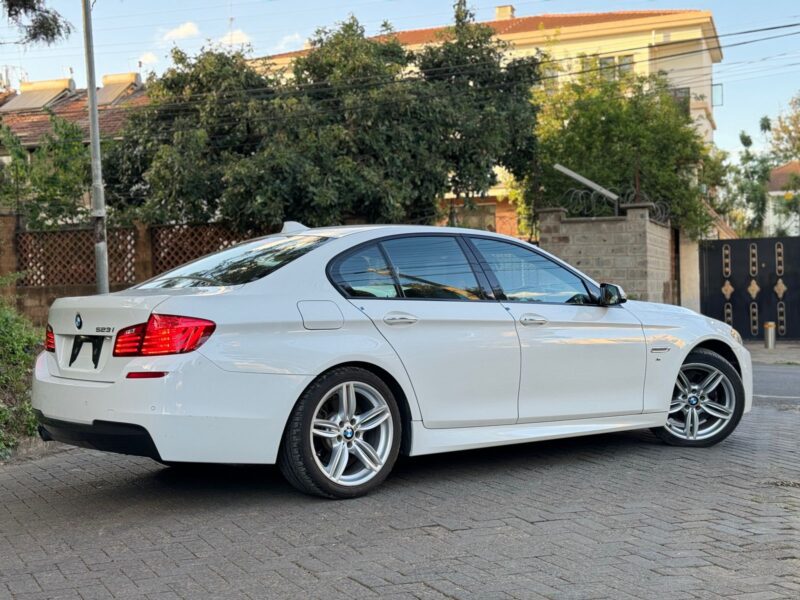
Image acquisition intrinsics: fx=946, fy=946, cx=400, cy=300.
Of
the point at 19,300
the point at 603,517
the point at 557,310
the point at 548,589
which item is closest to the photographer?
the point at 548,589

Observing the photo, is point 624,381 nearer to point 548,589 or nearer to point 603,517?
point 603,517

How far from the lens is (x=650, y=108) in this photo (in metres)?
22.9

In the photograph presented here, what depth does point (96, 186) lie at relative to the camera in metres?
17.2

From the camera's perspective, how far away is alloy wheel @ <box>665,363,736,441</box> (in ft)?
22.6

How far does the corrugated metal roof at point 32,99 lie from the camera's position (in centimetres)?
3688

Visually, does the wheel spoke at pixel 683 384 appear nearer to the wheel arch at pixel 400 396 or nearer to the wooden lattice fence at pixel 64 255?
the wheel arch at pixel 400 396

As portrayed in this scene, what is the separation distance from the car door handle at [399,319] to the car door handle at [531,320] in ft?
2.62

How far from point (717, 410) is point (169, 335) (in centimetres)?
411

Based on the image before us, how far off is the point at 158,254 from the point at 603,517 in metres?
15.0

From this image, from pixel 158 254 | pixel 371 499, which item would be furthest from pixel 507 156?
pixel 371 499

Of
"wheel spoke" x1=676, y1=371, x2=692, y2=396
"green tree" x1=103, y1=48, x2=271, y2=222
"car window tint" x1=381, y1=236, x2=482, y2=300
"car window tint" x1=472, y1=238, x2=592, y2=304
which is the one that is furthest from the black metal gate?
"car window tint" x1=381, y1=236, x2=482, y2=300

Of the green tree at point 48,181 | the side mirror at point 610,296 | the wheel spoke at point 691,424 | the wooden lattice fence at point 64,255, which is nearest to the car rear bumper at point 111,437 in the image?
the side mirror at point 610,296

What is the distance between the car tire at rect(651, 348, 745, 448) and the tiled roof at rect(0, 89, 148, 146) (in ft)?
85.2

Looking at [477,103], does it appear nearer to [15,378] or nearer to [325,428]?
[15,378]
